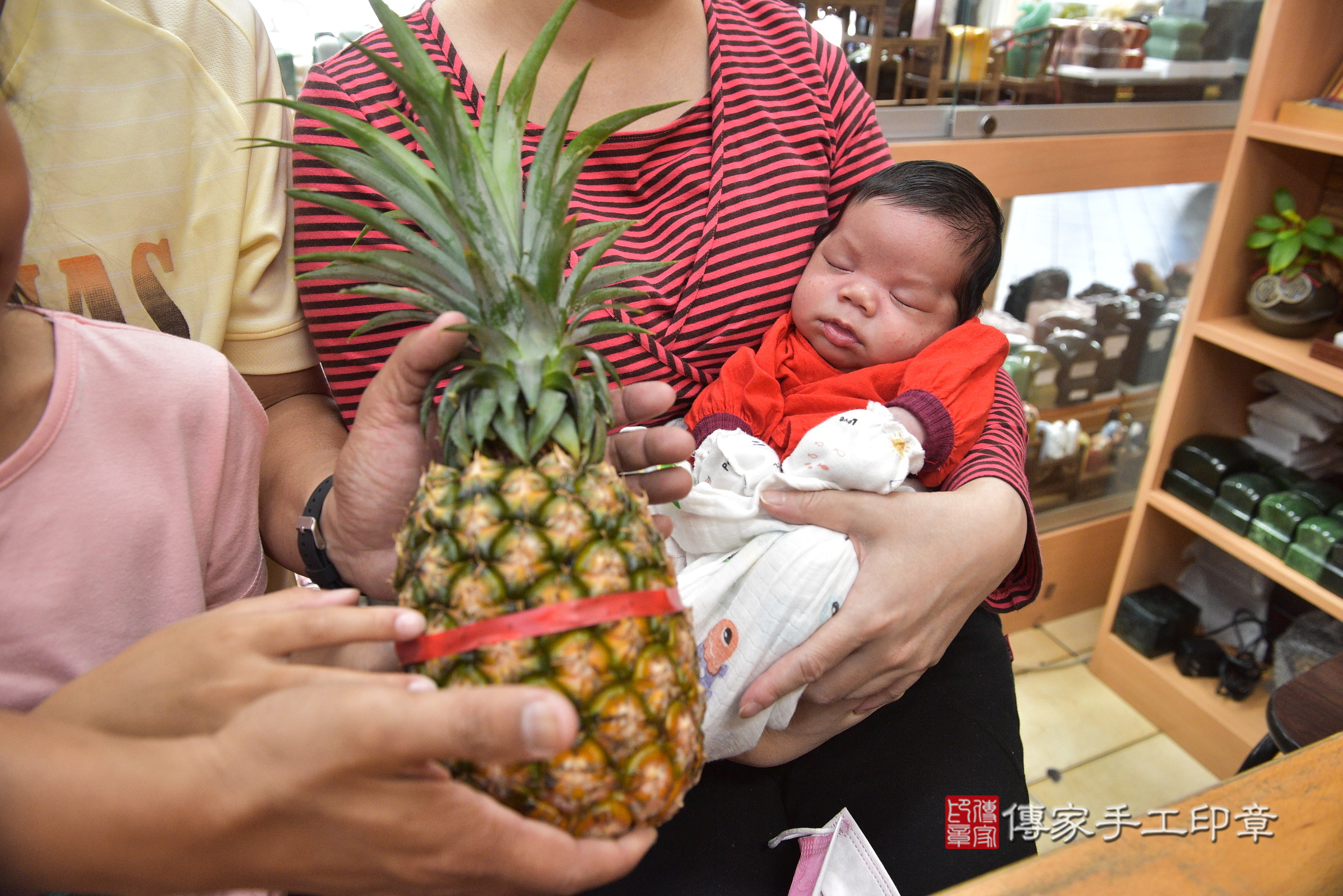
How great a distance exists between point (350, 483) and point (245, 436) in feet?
0.86

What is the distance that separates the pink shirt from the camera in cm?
94

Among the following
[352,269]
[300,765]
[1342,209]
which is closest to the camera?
[300,765]

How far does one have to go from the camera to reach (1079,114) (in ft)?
9.26

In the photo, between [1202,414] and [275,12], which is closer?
[275,12]

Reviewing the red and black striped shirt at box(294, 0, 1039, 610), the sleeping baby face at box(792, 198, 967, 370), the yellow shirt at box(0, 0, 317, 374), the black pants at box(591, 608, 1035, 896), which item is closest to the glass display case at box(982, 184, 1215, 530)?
the sleeping baby face at box(792, 198, 967, 370)

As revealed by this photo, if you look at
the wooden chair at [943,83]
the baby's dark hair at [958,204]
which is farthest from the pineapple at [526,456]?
the wooden chair at [943,83]

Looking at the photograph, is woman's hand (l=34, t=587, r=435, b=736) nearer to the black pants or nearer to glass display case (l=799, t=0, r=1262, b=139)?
the black pants

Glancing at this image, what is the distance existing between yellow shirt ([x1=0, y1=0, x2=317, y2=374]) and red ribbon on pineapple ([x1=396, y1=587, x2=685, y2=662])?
802mm

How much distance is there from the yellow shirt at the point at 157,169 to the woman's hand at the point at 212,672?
0.71m

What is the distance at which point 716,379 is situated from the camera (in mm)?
1590

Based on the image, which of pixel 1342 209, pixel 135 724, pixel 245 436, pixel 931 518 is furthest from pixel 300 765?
pixel 1342 209

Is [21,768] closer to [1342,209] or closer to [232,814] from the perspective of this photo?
[232,814]

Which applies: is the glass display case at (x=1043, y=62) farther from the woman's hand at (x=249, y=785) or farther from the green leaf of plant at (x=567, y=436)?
the woman's hand at (x=249, y=785)

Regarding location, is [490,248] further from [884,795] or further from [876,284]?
[884,795]
